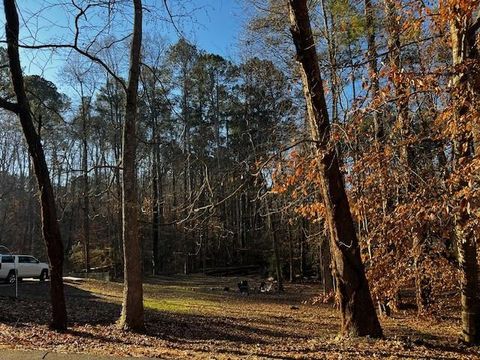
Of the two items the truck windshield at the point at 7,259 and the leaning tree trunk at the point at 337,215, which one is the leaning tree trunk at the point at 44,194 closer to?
the leaning tree trunk at the point at 337,215

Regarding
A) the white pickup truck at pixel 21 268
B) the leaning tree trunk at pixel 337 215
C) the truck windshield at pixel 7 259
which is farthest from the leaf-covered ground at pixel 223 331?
the truck windshield at pixel 7 259

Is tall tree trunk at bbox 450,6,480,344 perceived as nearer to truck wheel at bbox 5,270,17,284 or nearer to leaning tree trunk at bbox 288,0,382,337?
leaning tree trunk at bbox 288,0,382,337

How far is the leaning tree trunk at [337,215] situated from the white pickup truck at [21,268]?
863 inches

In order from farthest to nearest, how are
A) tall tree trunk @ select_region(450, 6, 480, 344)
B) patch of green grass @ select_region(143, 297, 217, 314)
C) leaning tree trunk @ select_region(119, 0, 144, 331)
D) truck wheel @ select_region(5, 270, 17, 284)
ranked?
truck wheel @ select_region(5, 270, 17, 284) → patch of green grass @ select_region(143, 297, 217, 314) → leaning tree trunk @ select_region(119, 0, 144, 331) → tall tree trunk @ select_region(450, 6, 480, 344)

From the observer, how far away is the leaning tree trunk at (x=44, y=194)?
11.0m

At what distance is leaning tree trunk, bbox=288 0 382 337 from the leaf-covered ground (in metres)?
0.47

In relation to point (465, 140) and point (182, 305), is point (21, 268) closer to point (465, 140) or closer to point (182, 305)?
point (182, 305)

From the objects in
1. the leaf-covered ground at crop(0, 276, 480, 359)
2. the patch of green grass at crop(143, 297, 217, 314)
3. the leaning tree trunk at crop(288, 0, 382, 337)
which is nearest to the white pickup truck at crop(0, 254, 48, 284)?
the leaf-covered ground at crop(0, 276, 480, 359)

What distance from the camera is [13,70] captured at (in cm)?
1117

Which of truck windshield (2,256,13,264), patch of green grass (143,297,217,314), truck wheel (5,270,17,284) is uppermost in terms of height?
truck windshield (2,256,13,264)

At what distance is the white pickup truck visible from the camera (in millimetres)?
27203

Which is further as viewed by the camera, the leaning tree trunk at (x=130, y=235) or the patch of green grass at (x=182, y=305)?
the patch of green grass at (x=182, y=305)

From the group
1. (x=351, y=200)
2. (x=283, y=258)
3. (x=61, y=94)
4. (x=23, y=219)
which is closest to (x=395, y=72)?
(x=351, y=200)

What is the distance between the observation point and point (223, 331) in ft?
46.6
